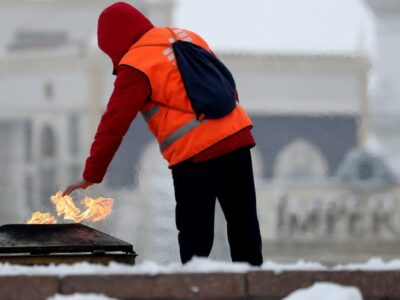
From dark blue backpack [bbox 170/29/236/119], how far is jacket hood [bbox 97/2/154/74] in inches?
6.1

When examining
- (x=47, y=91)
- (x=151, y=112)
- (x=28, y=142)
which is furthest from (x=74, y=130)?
(x=151, y=112)

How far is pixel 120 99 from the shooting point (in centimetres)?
600

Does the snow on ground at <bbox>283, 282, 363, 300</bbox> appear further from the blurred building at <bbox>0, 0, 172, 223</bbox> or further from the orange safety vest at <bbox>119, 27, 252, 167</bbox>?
the blurred building at <bbox>0, 0, 172, 223</bbox>

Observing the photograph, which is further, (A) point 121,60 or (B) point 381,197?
(B) point 381,197

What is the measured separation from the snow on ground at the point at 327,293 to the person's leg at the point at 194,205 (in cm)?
95

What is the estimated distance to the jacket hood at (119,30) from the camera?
6.14 metres

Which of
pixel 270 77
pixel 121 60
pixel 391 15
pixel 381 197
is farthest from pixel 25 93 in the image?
pixel 121 60

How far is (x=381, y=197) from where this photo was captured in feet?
130

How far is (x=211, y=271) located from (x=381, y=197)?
34.7m

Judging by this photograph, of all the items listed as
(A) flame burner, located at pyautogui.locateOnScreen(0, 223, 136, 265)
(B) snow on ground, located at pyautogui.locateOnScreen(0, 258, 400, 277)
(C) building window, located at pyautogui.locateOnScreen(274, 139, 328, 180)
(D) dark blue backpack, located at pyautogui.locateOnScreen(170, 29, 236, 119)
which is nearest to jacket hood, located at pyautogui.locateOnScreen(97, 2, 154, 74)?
(D) dark blue backpack, located at pyautogui.locateOnScreen(170, 29, 236, 119)

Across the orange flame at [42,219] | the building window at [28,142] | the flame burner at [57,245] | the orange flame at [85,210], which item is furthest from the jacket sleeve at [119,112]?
the building window at [28,142]

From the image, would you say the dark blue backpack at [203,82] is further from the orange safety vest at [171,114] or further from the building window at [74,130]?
the building window at [74,130]

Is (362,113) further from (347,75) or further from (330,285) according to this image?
(330,285)

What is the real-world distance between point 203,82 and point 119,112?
0.30 meters
